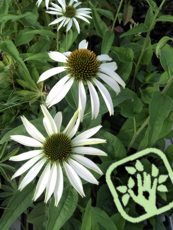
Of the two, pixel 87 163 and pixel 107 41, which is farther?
pixel 107 41

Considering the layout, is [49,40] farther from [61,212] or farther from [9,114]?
[61,212]

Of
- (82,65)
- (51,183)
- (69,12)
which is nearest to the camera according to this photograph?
(51,183)

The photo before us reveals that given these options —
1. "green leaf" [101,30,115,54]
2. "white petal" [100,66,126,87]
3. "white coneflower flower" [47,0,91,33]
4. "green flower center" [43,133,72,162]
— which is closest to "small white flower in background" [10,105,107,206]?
"green flower center" [43,133,72,162]

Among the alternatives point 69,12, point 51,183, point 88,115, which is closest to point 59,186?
point 51,183

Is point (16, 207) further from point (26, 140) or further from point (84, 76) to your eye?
point (84, 76)

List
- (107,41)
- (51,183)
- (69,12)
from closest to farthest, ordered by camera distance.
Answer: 1. (51,183)
2. (107,41)
3. (69,12)

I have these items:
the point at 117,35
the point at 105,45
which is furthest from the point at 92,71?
the point at 117,35

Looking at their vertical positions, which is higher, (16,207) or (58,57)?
(58,57)

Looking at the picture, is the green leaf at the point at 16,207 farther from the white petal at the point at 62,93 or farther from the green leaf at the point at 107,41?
the green leaf at the point at 107,41
